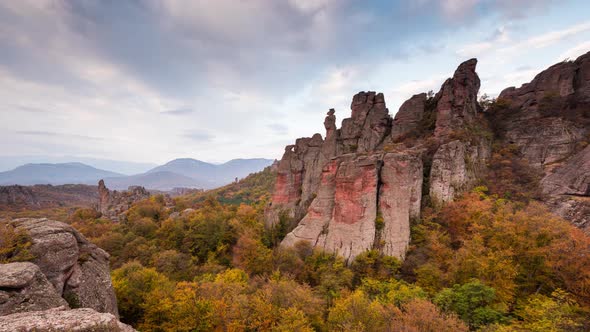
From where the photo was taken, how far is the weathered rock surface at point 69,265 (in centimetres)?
1249

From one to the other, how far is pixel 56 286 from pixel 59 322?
22.8 ft

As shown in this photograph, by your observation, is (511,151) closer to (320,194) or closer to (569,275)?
(569,275)

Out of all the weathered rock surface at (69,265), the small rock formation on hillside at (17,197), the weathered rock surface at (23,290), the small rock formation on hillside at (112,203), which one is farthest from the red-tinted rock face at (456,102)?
the small rock formation on hillside at (17,197)

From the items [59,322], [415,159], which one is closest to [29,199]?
[59,322]

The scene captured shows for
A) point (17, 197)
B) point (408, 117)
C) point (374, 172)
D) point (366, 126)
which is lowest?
point (17, 197)

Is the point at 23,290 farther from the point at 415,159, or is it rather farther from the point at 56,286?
the point at 415,159

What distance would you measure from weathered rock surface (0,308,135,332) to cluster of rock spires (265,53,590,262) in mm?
23885

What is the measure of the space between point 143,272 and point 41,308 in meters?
11.5

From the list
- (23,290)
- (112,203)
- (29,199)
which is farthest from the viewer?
(29,199)

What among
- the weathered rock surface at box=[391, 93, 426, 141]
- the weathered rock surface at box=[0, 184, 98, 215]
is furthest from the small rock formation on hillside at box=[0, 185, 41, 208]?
the weathered rock surface at box=[391, 93, 426, 141]

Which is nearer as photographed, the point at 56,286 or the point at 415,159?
the point at 56,286

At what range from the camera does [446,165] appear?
29375mm

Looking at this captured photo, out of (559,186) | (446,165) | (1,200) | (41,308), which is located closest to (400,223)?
(446,165)

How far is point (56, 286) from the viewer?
40.2 ft
